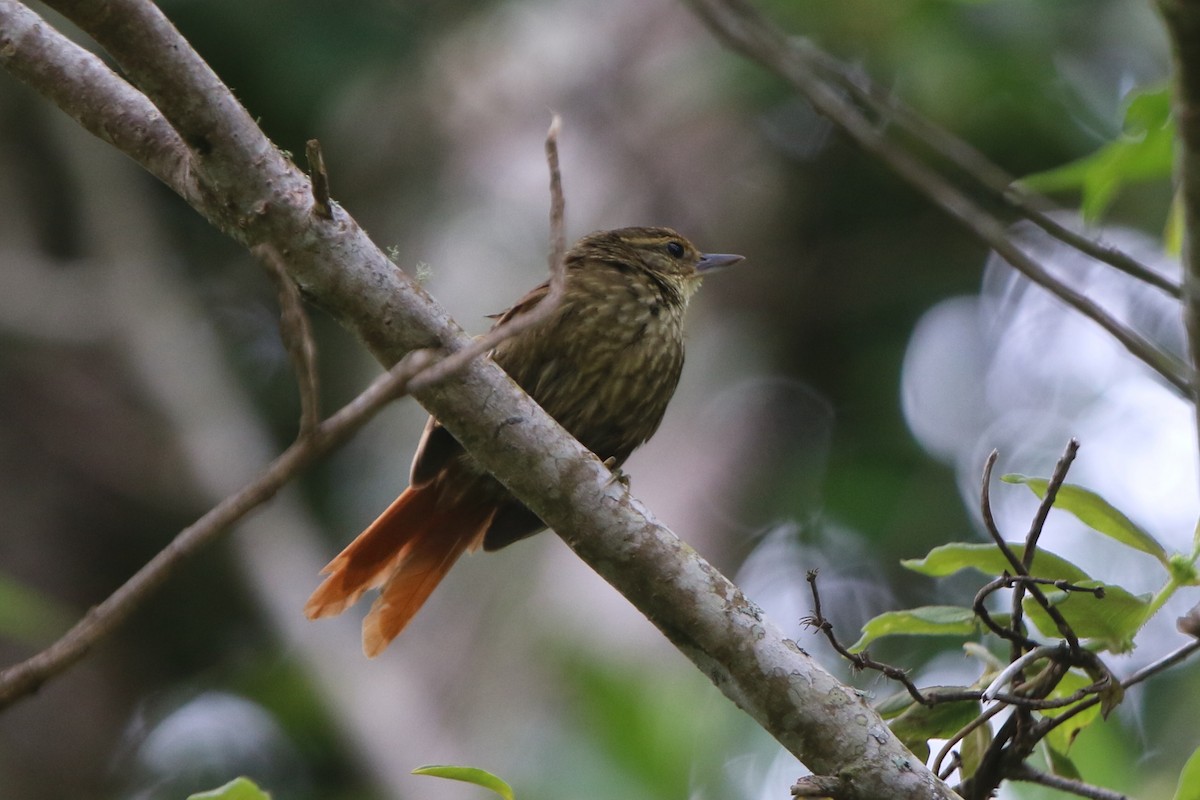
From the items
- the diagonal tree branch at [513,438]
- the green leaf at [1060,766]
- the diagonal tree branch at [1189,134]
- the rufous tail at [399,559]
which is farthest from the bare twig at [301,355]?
the rufous tail at [399,559]

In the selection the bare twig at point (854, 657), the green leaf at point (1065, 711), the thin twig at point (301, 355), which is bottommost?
the thin twig at point (301, 355)

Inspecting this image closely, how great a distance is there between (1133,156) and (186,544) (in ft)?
5.76

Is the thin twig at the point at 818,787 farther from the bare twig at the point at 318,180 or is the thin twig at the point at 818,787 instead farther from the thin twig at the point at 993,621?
the bare twig at the point at 318,180

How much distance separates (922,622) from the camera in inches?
79.6

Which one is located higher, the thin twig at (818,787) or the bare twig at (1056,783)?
the bare twig at (1056,783)

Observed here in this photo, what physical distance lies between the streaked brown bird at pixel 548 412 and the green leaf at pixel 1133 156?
1268 millimetres

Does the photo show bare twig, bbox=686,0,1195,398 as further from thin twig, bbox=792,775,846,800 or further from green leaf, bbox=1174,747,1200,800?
thin twig, bbox=792,775,846,800

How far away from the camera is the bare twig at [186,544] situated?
1.12m

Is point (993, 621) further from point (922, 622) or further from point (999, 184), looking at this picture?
point (999, 184)

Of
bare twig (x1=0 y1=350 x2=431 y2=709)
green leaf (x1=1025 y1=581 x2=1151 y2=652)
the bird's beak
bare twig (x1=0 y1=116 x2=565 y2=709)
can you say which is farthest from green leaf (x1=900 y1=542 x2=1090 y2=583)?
the bird's beak

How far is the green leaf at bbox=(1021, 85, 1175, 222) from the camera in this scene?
221 cm

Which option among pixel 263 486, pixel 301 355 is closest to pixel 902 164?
pixel 301 355

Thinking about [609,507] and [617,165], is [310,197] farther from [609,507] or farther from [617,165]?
[617,165]

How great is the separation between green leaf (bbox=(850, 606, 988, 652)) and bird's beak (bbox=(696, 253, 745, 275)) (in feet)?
7.67
